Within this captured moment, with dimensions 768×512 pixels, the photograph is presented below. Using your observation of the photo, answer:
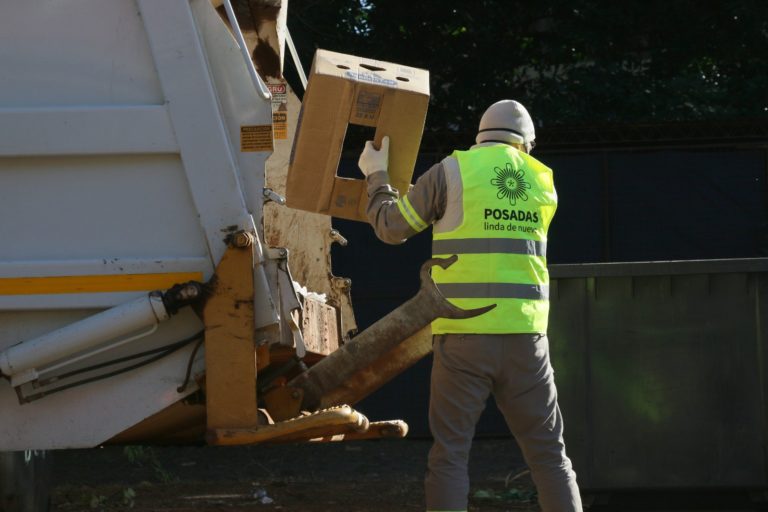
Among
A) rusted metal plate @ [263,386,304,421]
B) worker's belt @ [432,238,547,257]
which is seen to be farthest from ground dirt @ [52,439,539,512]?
worker's belt @ [432,238,547,257]

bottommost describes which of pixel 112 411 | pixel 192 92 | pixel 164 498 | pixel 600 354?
pixel 164 498

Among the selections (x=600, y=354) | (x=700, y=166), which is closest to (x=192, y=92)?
(x=600, y=354)

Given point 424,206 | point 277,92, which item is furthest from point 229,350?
point 277,92

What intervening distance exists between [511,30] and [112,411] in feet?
22.9

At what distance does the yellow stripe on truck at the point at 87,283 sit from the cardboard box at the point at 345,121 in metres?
0.71

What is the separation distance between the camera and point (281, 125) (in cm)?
523

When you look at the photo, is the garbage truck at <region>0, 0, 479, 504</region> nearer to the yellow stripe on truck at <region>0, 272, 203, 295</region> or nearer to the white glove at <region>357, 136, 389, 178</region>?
the yellow stripe on truck at <region>0, 272, 203, 295</region>

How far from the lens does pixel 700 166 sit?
8.19 m

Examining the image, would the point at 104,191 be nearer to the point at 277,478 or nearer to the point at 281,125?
the point at 281,125

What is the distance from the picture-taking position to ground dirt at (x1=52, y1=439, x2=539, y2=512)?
6516mm

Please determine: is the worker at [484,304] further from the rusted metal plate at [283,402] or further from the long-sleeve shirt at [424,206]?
the rusted metal plate at [283,402]

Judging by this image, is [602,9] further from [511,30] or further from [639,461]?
[639,461]

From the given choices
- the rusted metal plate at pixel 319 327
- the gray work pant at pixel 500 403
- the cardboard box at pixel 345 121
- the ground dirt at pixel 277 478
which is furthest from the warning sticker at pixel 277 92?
the ground dirt at pixel 277 478

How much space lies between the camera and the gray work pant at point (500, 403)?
4.16m
